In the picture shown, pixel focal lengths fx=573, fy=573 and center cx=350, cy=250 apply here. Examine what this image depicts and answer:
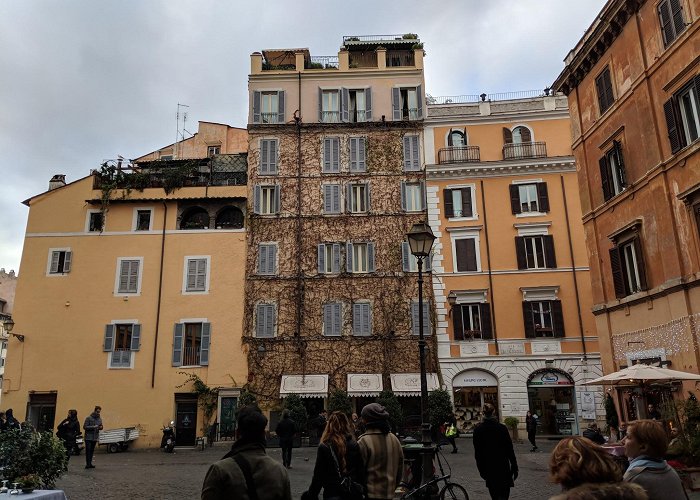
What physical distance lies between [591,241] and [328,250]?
13.6 m

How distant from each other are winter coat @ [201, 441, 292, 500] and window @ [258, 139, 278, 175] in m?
27.7

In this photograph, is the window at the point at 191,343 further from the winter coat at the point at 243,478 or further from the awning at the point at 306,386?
the winter coat at the point at 243,478

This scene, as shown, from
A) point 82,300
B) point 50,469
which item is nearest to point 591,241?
point 50,469

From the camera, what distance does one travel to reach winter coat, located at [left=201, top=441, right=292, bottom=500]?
3451 millimetres

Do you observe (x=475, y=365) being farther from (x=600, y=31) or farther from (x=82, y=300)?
(x=82, y=300)

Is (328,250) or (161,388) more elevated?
(328,250)

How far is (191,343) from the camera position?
28.3 m

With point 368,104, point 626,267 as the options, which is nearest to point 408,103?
point 368,104

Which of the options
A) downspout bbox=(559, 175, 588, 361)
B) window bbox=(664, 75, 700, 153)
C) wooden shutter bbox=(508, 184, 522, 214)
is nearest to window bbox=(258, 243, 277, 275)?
wooden shutter bbox=(508, 184, 522, 214)

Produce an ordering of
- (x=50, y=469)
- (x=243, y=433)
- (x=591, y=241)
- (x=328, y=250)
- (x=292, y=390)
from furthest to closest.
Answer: (x=328, y=250)
(x=292, y=390)
(x=591, y=241)
(x=50, y=469)
(x=243, y=433)

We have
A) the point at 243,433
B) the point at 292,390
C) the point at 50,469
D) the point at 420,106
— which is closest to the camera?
the point at 243,433

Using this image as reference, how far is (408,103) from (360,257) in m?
9.30

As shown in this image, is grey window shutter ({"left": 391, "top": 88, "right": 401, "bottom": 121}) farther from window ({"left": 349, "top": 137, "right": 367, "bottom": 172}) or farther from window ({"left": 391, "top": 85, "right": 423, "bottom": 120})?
window ({"left": 349, "top": 137, "right": 367, "bottom": 172})

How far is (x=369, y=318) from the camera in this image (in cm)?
2823
